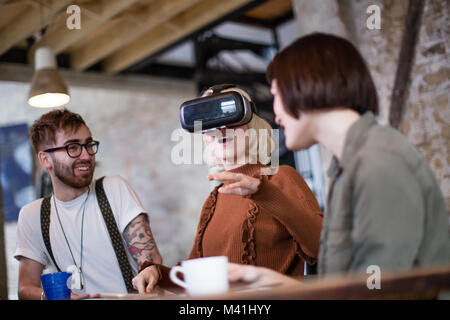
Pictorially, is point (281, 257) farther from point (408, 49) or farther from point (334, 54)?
point (408, 49)

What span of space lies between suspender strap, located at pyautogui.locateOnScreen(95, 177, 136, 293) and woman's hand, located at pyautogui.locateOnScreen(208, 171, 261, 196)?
0.79 metres

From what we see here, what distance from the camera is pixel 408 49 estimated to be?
9.22ft

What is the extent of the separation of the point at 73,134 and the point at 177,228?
5.29 meters

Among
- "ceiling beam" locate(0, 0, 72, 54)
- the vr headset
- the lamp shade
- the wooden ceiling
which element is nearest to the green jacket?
the vr headset

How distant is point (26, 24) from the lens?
3941 millimetres

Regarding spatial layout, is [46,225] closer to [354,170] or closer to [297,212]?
[297,212]

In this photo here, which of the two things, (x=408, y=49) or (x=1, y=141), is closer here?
(x=408, y=49)

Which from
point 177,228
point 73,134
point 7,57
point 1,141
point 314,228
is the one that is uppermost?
point 7,57

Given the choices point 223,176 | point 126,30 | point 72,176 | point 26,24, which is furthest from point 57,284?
point 126,30

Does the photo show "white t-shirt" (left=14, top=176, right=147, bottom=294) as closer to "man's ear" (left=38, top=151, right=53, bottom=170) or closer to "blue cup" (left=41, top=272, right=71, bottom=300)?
"man's ear" (left=38, top=151, right=53, bottom=170)

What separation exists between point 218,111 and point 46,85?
2230mm

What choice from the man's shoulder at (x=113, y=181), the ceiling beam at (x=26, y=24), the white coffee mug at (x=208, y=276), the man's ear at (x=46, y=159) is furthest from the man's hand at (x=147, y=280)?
the ceiling beam at (x=26, y=24)
